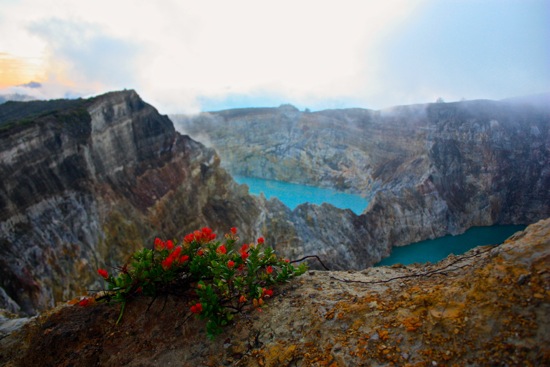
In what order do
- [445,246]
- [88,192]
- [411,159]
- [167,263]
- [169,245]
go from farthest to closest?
[411,159] → [445,246] → [88,192] → [169,245] → [167,263]

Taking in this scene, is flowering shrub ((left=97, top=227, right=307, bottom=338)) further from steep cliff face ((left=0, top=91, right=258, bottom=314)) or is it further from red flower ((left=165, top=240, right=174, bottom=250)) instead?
steep cliff face ((left=0, top=91, right=258, bottom=314))

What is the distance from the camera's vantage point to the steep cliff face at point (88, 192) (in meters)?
14.6

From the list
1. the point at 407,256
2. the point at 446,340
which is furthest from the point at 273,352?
the point at 407,256

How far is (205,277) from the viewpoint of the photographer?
474 cm

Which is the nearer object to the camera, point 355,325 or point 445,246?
point 355,325

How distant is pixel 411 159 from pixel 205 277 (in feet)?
168

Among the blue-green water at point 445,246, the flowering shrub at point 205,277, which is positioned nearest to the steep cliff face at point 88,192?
the flowering shrub at point 205,277

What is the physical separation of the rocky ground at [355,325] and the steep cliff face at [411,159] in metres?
30.4

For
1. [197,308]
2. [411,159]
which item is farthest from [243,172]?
[197,308]

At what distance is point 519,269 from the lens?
316 centimetres

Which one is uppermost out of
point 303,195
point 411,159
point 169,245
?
point 169,245

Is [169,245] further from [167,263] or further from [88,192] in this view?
[88,192]

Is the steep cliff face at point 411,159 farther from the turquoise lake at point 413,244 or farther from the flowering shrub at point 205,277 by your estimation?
the flowering shrub at point 205,277

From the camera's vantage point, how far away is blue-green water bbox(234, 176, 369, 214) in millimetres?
50656
